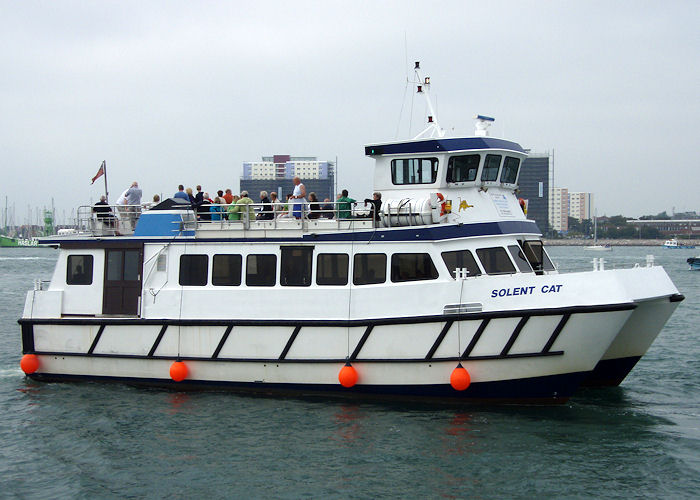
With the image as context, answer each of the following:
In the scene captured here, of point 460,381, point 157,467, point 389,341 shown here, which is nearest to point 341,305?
point 389,341

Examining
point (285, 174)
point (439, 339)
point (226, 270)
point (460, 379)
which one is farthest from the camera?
point (285, 174)

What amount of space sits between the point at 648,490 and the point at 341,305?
606cm

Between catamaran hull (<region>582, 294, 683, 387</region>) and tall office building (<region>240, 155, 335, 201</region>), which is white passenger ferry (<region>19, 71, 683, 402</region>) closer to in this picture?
catamaran hull (<region>582, 294, 683, 387</region>)

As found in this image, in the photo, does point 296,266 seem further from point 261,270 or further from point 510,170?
point 510,170

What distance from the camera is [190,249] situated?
15562 millimetres

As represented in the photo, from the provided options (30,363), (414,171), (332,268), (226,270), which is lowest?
(30,363)

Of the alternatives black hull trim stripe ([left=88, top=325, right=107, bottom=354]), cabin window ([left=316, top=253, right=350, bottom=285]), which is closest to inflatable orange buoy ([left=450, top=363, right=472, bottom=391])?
cabin window ([left=316, top=253, right=350, bottom=285])

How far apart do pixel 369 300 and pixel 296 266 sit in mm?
1681

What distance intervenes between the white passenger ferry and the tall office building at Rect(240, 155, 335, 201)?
5.79m

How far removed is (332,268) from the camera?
14.7m

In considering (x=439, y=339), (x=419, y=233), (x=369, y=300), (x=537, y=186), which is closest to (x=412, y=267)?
(x=419, y=233)

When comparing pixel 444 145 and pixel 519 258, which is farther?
pixel 444 145

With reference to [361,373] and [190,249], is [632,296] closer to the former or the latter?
[361,373]

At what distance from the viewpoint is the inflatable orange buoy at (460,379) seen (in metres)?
13.3
